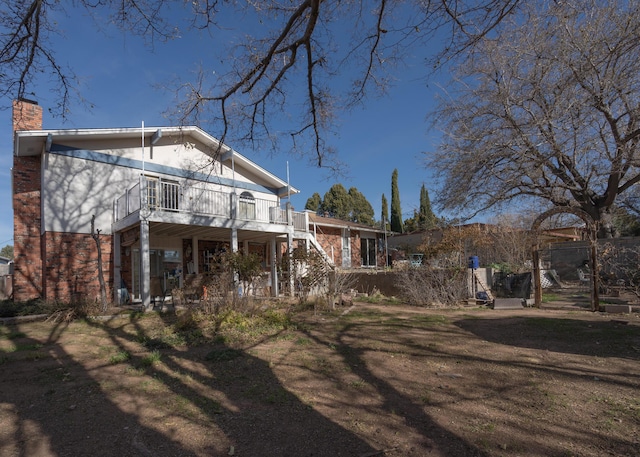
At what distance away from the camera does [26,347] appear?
22.1ft

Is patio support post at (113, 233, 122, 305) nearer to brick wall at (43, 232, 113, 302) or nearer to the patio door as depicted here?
brick wall at (43, 232, 113, 302)

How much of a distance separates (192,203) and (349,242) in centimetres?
1168

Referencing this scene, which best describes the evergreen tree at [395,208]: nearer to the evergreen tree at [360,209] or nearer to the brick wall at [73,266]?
the evergreen tree at [360,209]

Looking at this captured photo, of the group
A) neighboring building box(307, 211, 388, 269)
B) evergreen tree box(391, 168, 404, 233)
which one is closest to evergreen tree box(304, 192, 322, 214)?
evergreen tree box(391, 168, 404, 233)

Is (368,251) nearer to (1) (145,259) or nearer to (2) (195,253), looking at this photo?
(2) (195,253)

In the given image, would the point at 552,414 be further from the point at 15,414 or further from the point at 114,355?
the point at 114,355

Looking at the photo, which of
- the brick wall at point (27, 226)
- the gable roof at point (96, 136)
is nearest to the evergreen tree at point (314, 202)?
the gable roof at point (96, 136)

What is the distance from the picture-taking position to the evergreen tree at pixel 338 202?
140ft

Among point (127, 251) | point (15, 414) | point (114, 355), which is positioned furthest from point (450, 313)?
Result: point (127, 251)

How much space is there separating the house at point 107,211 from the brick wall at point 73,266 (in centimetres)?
3

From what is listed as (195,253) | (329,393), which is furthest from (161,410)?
(195,253)

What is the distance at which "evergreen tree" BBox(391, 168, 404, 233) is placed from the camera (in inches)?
1495

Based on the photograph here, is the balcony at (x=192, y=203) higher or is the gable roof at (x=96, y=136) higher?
the gable roof at (x=96, y=136)

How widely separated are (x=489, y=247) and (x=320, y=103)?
1480cm
